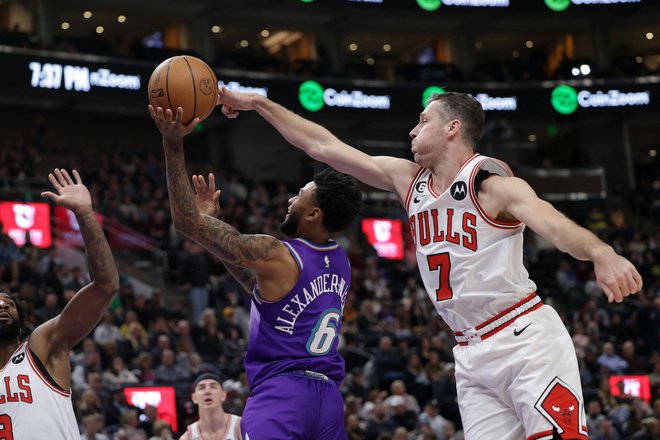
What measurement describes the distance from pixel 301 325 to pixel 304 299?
134mm

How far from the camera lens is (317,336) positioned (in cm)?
532

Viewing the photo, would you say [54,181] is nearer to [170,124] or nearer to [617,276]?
[170,124]

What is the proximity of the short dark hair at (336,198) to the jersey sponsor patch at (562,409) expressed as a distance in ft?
4.68

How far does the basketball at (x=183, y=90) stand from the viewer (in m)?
5.39

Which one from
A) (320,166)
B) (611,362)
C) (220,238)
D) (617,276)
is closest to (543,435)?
(617,276)

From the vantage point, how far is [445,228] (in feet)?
16.7

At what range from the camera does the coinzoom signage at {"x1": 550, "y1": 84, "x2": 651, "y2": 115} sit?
2998 centimetres

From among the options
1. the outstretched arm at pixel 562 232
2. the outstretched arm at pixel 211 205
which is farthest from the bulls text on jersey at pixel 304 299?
the outstretched arm at pixel 562 232

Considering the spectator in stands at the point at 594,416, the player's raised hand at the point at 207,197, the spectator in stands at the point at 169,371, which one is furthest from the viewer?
the spectator in stands at the point at 594,416

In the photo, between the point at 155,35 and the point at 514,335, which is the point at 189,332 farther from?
the point at 155,35

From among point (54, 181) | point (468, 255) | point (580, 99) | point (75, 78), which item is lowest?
point (468, 255)

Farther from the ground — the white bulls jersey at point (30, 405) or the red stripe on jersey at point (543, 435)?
the white bulls jersey at point (30, 405)

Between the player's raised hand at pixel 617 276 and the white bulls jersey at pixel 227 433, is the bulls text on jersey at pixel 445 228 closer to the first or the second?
the player's raised hand at pixel 617 276

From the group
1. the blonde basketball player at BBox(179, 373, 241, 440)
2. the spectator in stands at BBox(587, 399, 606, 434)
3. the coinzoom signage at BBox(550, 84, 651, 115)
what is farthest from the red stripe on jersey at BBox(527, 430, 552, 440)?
the coinzoom signage at BBox(550, 84, 651, 115)
